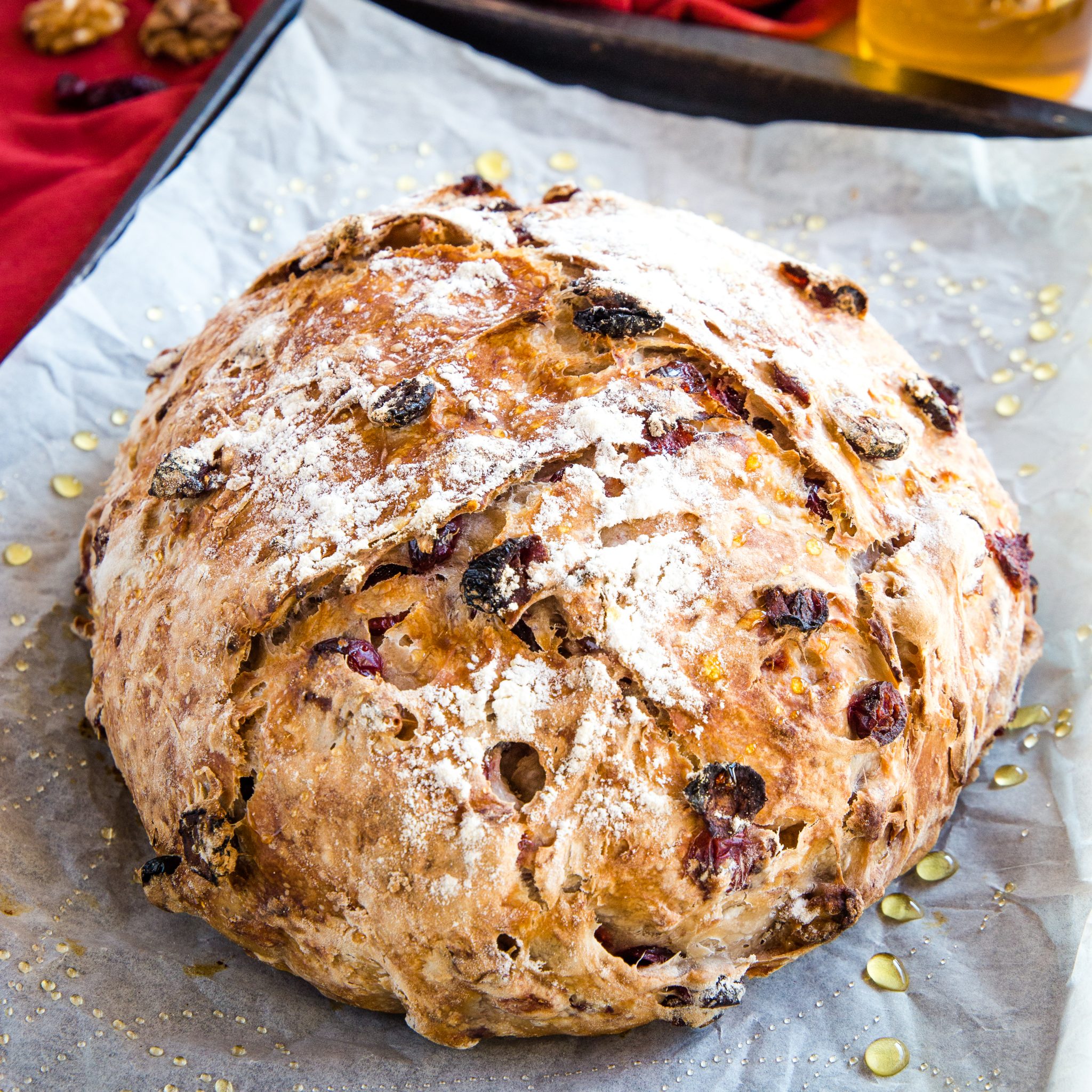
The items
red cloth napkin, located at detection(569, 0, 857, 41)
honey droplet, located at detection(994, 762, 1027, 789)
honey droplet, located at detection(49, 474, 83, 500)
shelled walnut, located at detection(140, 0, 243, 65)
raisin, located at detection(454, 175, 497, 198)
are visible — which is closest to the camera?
honey droplet, located at detection(994, 762, 1027, 789)

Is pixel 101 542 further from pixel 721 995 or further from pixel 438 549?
pixel 721 995

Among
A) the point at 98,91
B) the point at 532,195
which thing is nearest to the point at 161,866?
the point at 532,195

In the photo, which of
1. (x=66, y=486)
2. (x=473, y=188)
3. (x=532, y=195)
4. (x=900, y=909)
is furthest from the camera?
(x=532, y=195)

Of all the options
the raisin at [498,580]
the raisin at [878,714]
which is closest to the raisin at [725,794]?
the raisin at [878,714]

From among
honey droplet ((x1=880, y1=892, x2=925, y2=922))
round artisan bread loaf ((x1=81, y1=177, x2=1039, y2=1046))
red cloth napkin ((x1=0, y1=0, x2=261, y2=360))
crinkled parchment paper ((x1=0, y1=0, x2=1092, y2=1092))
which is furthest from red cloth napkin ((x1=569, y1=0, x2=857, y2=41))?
honey droplet ((x1=880, y1=892, x2=925, y2=922))

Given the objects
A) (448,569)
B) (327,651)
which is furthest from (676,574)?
(327,651)

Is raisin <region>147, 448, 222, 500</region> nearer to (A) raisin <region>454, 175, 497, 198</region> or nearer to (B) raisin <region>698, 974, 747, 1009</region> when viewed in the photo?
(A) raisin <region>454, 175, 497, 198</region>

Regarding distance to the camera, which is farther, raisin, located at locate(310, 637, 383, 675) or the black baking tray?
the black baking tray
